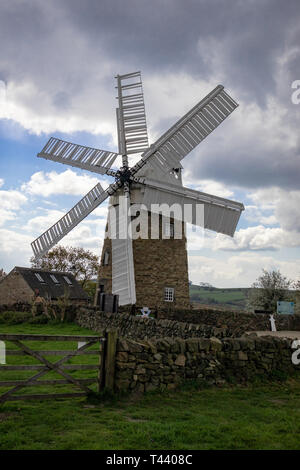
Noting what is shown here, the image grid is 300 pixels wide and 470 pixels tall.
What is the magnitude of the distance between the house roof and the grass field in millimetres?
29385

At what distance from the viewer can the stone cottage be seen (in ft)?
120

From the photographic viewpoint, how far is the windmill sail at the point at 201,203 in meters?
20.5

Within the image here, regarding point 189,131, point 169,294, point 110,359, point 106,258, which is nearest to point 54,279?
point 106,258

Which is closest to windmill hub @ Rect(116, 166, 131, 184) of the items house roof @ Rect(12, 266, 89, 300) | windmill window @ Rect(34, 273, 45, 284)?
house roof @ Rect(12, 266, 89, 300)

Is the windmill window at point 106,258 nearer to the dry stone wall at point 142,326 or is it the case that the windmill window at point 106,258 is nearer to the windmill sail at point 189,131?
the dry stone wall at point 142,326

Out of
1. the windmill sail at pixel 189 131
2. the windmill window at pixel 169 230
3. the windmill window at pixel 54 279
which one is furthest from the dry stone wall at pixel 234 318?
the windmill window at pixel 54 279

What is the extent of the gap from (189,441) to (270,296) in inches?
1602

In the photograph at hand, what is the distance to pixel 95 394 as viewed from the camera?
287 inches

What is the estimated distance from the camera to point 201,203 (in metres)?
21.1

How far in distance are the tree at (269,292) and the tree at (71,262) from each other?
28148 millimetres

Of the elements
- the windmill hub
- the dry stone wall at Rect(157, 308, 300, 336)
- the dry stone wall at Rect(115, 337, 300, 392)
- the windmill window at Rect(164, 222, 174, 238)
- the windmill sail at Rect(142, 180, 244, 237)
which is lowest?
the dry stone wall at Rect(115, 337, 300, 392)

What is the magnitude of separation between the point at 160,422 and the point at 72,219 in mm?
19521

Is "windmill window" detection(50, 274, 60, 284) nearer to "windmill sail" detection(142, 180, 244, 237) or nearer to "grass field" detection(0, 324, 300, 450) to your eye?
"windmill sail" detection(142, 180, 244, 237)
